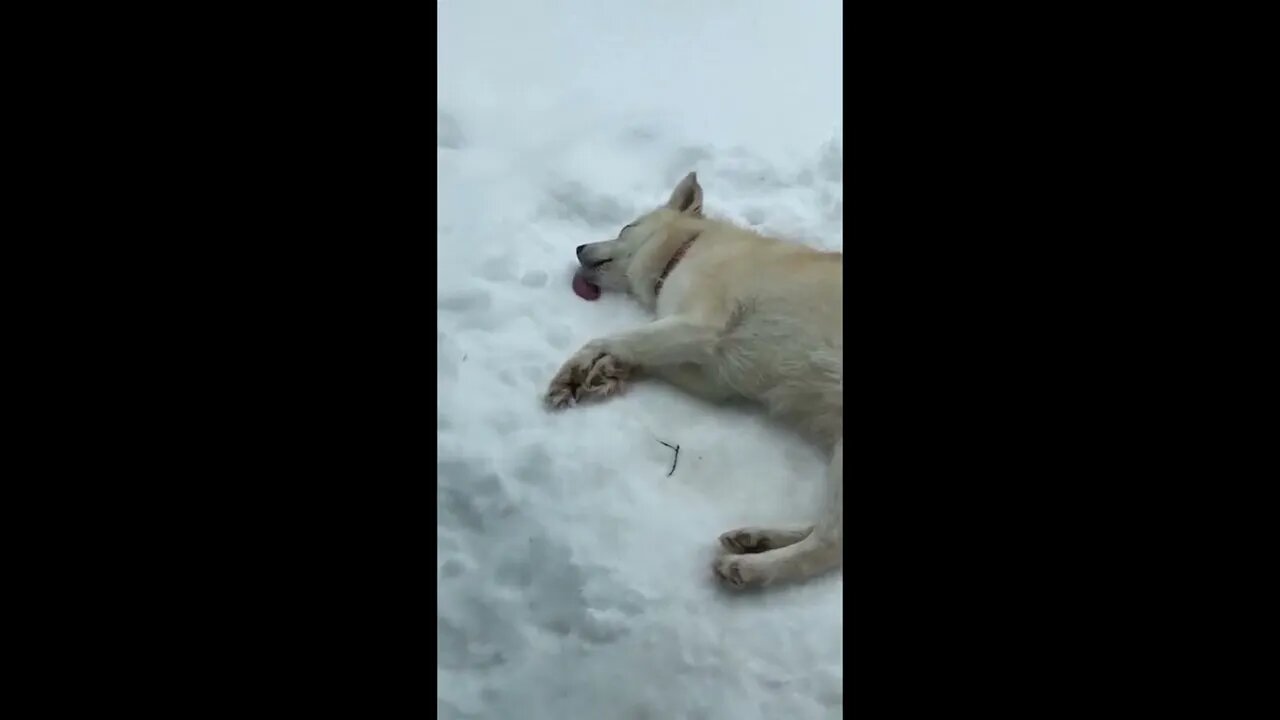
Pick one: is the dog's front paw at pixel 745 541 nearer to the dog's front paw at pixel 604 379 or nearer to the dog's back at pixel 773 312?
the dog's back at pixel 773 312

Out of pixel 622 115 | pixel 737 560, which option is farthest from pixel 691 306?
pixel 737 560

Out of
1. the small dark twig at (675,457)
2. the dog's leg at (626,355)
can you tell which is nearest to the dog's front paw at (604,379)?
the dog's leg at (626,355)

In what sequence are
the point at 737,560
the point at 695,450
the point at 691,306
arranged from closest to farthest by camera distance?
the point at 737,560 < the point at 695,450 < the point at 691,306

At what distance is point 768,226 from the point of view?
2.22m

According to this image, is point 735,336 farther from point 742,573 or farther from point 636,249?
point 742,573

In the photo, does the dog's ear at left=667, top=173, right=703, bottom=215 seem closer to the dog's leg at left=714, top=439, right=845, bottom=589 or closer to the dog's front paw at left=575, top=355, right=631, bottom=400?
the dog's front paw at left=575, top=355, right=631, bottom=400

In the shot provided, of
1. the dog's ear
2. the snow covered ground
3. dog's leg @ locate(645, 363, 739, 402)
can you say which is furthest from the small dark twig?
the dog's ear

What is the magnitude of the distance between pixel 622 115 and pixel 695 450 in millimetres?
816

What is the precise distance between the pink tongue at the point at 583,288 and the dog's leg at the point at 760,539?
0.66 m

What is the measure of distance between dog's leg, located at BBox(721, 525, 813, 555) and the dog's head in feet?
2.27

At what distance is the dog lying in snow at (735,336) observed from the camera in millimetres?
1723

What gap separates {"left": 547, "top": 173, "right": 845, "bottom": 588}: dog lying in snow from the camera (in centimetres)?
172

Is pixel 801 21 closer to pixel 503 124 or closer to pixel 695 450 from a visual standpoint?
pixel 503 124

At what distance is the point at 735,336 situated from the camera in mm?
1999
